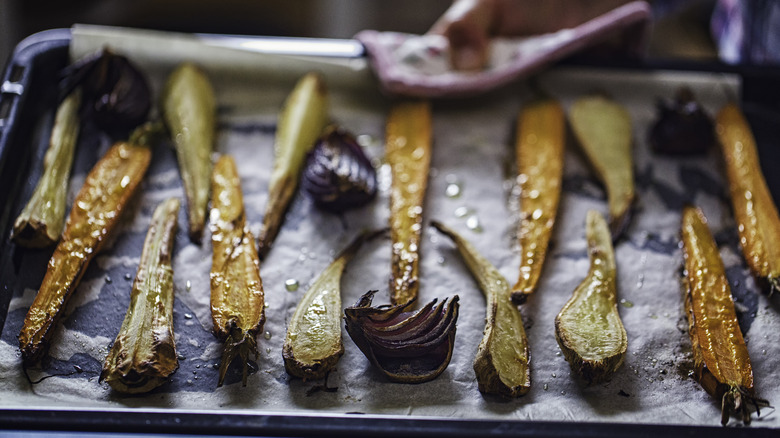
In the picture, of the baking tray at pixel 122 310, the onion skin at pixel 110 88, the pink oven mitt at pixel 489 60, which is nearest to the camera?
the baking tray at pixel 122 310

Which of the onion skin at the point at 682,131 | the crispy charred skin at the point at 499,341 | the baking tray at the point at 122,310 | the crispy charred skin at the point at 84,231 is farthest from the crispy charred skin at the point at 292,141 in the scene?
the onion skin at the point at 682,131

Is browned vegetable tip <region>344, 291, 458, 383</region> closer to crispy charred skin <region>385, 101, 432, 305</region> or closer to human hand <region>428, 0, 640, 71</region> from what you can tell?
crispy charred skin <region>385, 101, 432, 305</region>

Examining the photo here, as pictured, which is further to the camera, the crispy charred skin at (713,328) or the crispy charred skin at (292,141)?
the crispy charred skin at (292,141)

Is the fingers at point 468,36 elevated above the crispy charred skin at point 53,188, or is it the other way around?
the fingers at point 468,36

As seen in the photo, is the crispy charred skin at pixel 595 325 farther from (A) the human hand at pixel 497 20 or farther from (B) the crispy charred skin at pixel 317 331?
(A) the human hand at pixel 497 20

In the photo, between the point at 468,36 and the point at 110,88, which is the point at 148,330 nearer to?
the point at 110,88

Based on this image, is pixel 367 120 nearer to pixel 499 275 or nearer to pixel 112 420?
pixel 499 275

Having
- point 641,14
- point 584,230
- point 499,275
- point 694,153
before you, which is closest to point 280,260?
point 499,275
